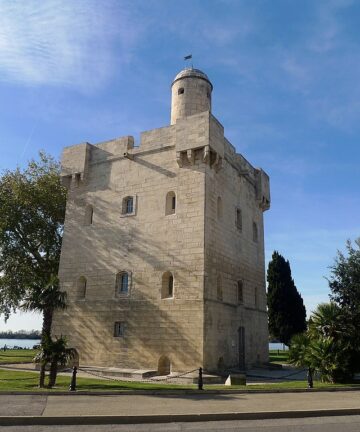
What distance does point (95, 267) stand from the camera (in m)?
23.0

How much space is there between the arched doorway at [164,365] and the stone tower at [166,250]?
7cm

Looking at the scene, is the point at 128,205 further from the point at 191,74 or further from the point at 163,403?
the point at 163,403

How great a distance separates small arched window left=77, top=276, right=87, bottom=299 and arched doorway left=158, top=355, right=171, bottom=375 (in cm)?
638

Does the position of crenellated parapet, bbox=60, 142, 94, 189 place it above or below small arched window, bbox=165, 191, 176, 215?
above

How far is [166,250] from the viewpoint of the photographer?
825 inches

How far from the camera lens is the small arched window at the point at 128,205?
2330 centimetres

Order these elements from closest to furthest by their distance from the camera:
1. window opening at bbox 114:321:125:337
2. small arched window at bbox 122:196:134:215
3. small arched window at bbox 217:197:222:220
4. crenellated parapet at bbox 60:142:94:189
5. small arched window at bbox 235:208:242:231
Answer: window opening at bbox 114:321:125:337, small arched window at bbox 217:197:222:220, small arched window at bbox 122:196:134:215, small arched window at bbox 235:208:242:231, crenellated parapet at bbox 60:142:94:189

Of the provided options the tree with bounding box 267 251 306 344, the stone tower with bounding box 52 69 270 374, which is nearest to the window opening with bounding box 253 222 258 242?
the stone tower with bounding box 52 69 270 374

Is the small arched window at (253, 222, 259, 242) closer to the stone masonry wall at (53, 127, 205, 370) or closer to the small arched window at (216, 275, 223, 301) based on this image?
the small arched window at (216, 275, 223, 301)

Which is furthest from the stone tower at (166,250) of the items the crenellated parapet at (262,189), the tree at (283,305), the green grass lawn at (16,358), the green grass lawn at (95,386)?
the tree at (283,305)

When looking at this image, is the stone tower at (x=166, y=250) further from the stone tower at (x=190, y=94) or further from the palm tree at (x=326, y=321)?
the palm tree at (x=326, y=321)

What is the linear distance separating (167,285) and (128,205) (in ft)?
18.3

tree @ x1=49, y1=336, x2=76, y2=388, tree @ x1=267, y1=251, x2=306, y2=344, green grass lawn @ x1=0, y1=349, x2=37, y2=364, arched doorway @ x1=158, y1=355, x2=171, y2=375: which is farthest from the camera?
tree @ x1=267, y1=251, x2=306, y2=344

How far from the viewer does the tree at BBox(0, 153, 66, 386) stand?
28.6 metres
